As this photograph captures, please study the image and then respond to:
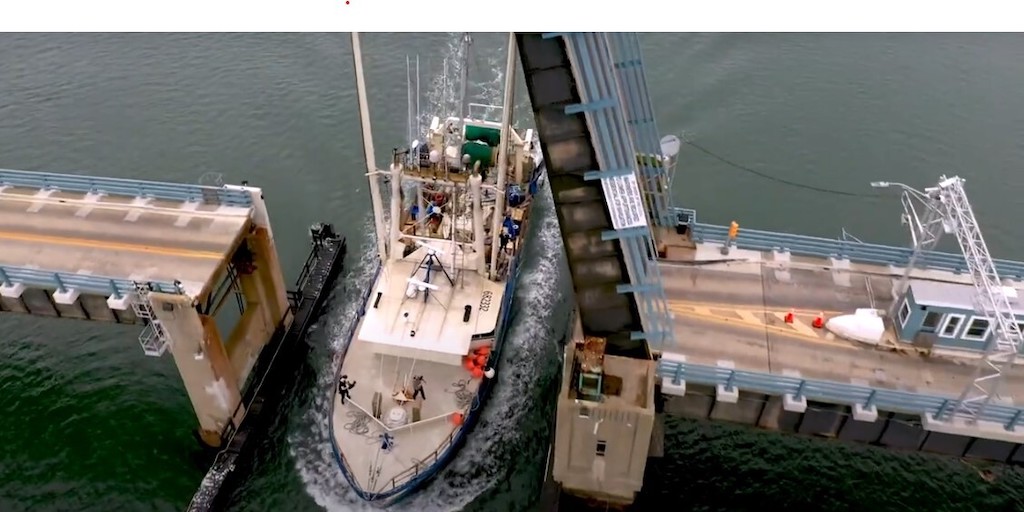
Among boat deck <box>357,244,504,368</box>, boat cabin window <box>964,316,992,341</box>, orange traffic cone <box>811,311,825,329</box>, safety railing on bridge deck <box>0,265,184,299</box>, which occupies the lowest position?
boat deck <box>357,244,504,368</box>

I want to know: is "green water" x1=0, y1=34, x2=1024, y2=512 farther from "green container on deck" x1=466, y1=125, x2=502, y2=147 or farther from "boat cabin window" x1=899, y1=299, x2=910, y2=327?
"boat cabin window" x1=899, y1=299, x2=910, y2=327

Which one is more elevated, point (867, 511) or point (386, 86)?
point (386, 86)

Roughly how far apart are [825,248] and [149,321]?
33.4 metres

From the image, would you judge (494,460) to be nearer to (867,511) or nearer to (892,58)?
(867,511)

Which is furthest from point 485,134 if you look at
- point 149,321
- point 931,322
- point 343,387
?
point 931,322

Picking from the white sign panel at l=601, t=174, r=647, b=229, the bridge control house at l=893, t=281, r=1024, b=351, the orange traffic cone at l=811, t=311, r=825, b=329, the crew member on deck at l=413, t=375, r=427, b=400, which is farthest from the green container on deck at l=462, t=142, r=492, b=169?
the bridge control house at l=893, t=281, r=1024, b=351

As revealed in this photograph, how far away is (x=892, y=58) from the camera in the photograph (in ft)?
237

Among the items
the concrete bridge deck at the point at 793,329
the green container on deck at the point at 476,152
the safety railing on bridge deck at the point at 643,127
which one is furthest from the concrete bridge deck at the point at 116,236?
the concrete bridge deck at the point at 793,329

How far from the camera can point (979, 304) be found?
103ft

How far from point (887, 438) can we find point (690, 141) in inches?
1374

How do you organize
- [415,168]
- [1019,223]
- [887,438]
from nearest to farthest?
[887,438] < [415,168] < [1019,223]

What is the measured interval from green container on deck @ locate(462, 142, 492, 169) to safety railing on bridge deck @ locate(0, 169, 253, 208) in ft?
44.3

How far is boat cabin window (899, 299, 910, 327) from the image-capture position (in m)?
32.9
